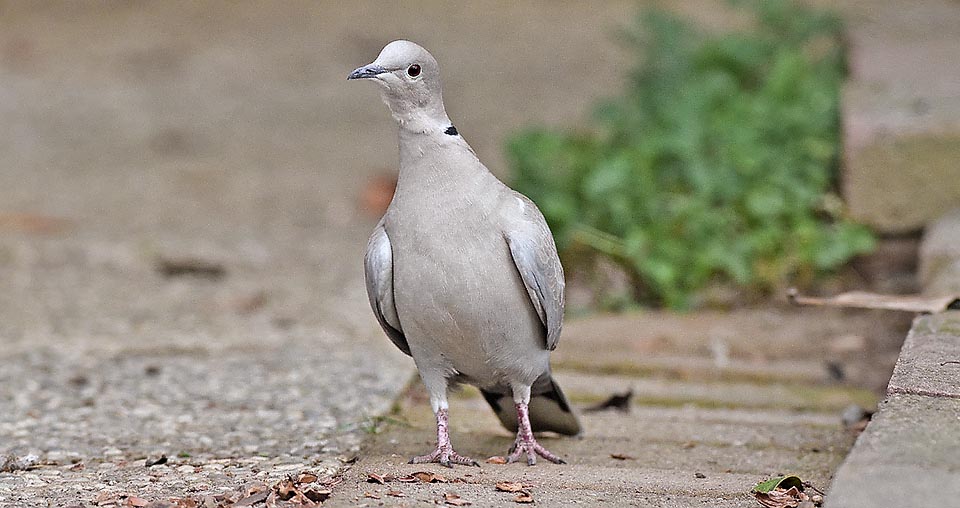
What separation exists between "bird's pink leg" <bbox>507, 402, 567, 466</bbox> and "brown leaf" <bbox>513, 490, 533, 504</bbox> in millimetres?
456

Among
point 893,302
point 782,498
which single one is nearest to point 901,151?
point 893,302

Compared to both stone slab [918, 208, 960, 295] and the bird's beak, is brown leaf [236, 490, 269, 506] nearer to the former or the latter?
the bird's beak

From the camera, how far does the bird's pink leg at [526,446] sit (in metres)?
3.18

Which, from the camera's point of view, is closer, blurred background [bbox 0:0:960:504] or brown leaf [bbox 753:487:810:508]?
brown leaf [bbox 753:487:810:508]

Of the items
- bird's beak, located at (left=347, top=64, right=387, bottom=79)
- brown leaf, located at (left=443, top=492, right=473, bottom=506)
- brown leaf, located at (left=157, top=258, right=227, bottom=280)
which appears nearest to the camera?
brown leaf, located at (left=443, top=492, right=473, bottom=506)

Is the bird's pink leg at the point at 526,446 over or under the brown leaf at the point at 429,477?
over

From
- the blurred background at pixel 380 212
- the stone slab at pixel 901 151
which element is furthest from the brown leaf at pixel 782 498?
the stone slab at pixel 901 151

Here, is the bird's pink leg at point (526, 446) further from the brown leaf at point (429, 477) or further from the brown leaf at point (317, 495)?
the brown leaf at point (317, 495)

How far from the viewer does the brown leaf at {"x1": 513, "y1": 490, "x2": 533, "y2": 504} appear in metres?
2.64

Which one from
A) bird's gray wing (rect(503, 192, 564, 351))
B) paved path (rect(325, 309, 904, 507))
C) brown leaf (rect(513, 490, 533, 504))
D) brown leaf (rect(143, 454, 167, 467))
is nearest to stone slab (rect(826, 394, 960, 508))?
paved path (rect(325, 309, 904, 507))

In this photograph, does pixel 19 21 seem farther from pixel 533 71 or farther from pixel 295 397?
pixel 295 397

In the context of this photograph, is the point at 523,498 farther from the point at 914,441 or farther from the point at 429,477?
the point at 914,441

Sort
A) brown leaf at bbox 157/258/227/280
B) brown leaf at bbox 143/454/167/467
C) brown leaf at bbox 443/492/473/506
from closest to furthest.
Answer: brown leaf at bbox 443/492/473/506
brown leaf at bbox 143/454/167/467
brown leaf at bbox 157/258/227/280

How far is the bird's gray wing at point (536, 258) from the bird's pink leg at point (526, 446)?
230 millimetres
